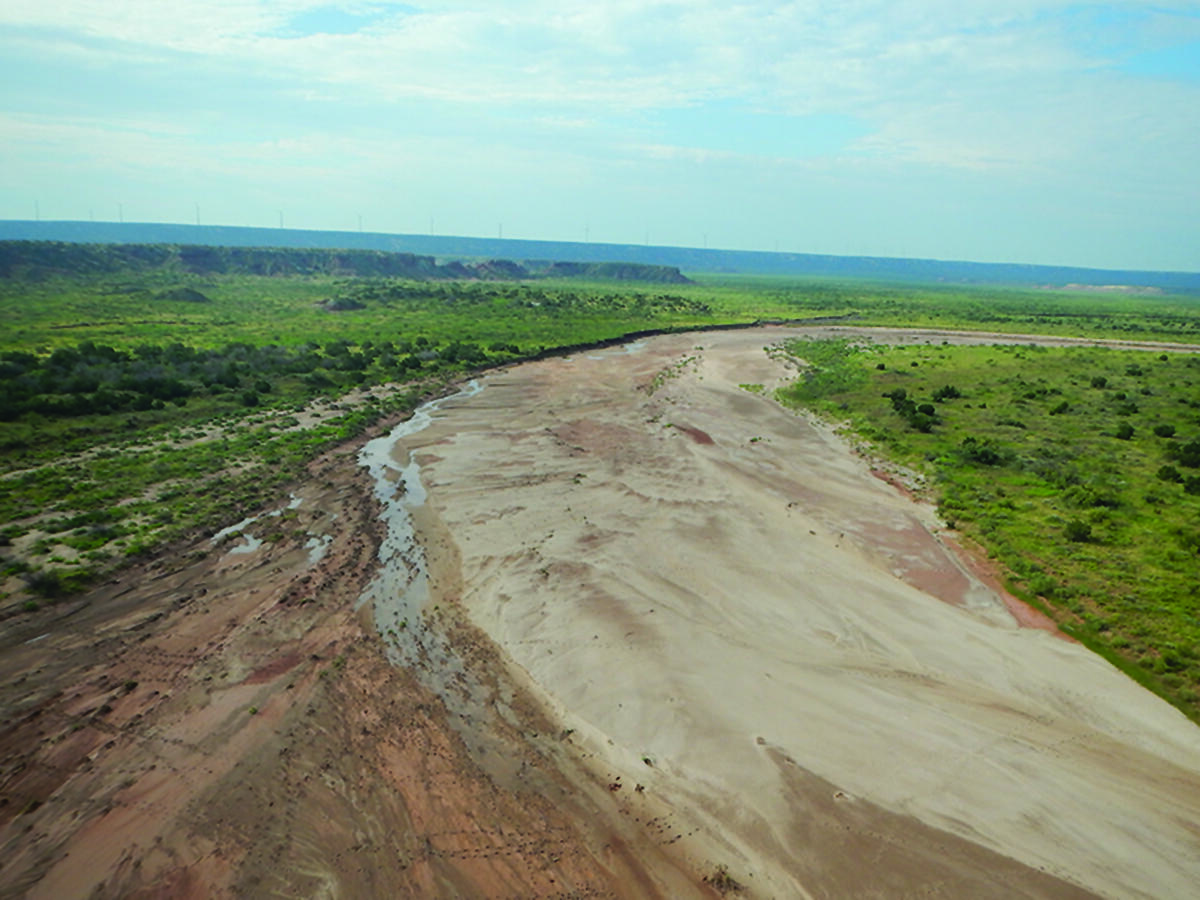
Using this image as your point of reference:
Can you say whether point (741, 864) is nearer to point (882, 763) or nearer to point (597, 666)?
point (882, 763)

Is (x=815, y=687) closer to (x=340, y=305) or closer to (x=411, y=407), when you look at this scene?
(x=411, y=407)

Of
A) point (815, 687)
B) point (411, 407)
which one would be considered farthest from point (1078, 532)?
point (411, 407)

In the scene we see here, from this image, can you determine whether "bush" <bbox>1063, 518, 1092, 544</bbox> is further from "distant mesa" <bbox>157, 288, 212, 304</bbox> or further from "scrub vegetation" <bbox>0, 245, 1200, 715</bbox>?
"distant mesa" <bbox>157, 288, 212, 304</bbox>

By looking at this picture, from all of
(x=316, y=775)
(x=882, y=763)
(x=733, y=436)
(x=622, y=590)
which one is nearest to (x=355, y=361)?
(x=733, y=436)

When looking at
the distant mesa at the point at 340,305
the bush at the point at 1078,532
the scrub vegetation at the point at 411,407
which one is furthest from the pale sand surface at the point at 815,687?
the distant mesa at the point at 340,305

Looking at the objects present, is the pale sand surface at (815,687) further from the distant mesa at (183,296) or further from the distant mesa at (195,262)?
the distant mesa at (183,296)
